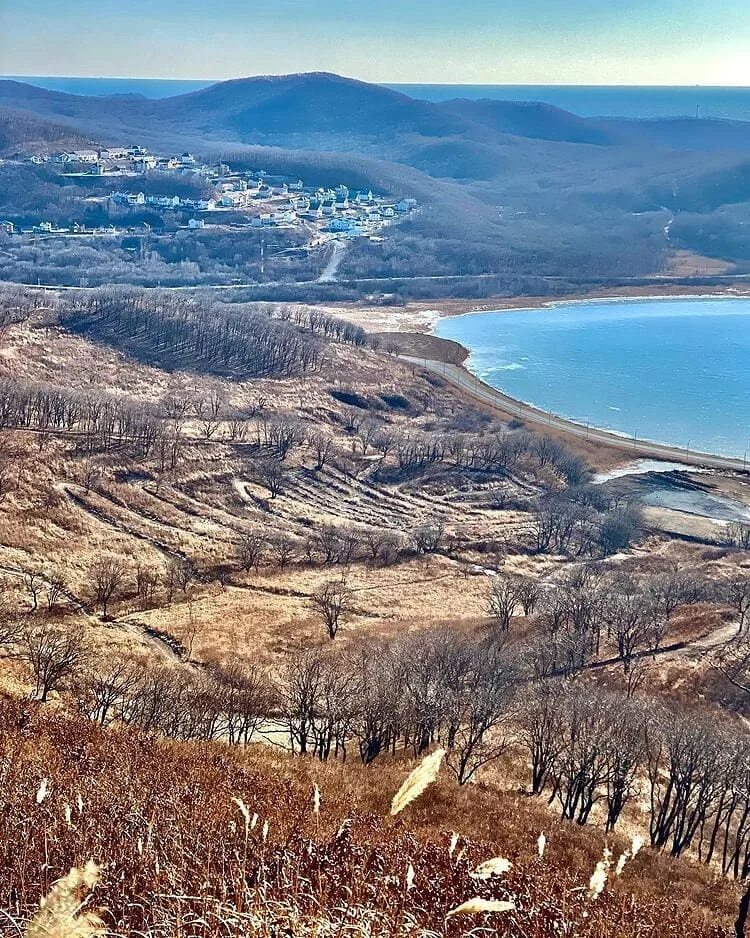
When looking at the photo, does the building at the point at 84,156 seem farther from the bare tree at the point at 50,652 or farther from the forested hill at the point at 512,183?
the bare tree at the point at 50,652

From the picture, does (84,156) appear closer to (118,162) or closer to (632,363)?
(118,162)

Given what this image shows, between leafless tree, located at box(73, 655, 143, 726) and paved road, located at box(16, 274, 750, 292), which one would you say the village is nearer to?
paved road, located at box(16, 274, 750, 292)

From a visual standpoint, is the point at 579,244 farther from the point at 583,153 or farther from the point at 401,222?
the point at 583,153

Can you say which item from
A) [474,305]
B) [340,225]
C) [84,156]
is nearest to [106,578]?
[474,305]

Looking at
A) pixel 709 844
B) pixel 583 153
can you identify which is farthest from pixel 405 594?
pixel 583 153

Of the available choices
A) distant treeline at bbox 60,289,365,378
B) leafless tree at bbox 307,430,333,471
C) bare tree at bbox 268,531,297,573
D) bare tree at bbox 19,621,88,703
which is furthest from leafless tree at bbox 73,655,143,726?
distant treeline at bbox 60,289,365,378

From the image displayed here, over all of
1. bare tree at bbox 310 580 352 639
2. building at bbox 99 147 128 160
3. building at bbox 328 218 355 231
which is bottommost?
bare tree at bbox 310 580 352 639
